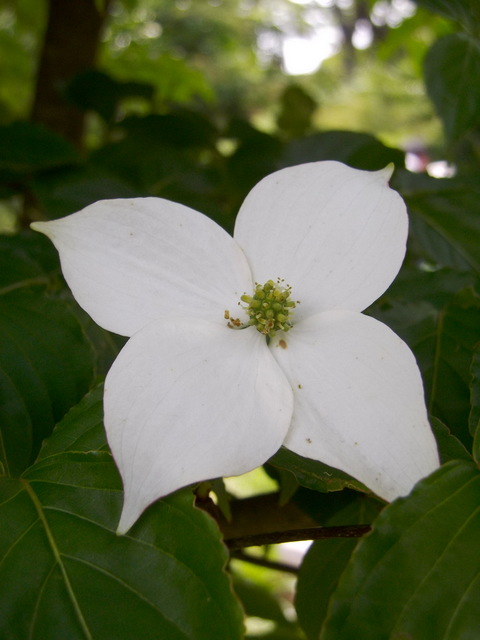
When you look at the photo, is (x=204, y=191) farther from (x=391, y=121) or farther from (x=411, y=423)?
(x=391, y=121)

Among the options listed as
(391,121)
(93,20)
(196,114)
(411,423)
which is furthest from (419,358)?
(391,121)

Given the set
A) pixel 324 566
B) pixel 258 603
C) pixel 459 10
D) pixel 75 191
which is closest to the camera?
pixel 324 566

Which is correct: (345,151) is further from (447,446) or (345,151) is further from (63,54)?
(63,54)

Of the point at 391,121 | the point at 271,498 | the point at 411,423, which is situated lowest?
the point at 391,121

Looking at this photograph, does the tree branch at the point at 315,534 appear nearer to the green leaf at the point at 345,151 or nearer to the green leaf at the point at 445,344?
the green leaf at the point at 445,344

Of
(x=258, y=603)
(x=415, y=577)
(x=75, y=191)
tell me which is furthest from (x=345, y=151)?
(x=258, y=603)

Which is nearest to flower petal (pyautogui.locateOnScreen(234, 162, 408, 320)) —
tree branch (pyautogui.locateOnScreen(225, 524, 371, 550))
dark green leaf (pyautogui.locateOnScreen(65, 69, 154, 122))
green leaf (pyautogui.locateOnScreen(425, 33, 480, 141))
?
tree branch (pyautogui.locateOnScreen(225, 524, 371, 550))

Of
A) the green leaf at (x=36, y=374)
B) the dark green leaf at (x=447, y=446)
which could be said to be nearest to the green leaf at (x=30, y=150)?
the green leaf at (x=36, y=374)
